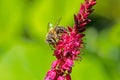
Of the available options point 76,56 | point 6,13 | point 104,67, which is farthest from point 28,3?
point 76,56

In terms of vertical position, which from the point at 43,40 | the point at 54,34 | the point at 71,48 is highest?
the point at 43,40

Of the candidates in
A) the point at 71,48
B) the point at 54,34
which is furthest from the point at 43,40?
the point at 71,48

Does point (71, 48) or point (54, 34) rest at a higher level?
point (54, 34)

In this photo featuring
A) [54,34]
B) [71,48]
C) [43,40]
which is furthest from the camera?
[43,40]

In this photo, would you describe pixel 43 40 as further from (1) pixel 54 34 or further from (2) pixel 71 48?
(2) pixel 71 48

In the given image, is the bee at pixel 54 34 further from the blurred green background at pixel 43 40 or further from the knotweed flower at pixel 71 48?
the blurred green background at pixel 43 40

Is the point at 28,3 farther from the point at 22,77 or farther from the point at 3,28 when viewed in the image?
the point at 22,77

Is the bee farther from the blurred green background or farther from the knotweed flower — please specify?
the blurred green background
